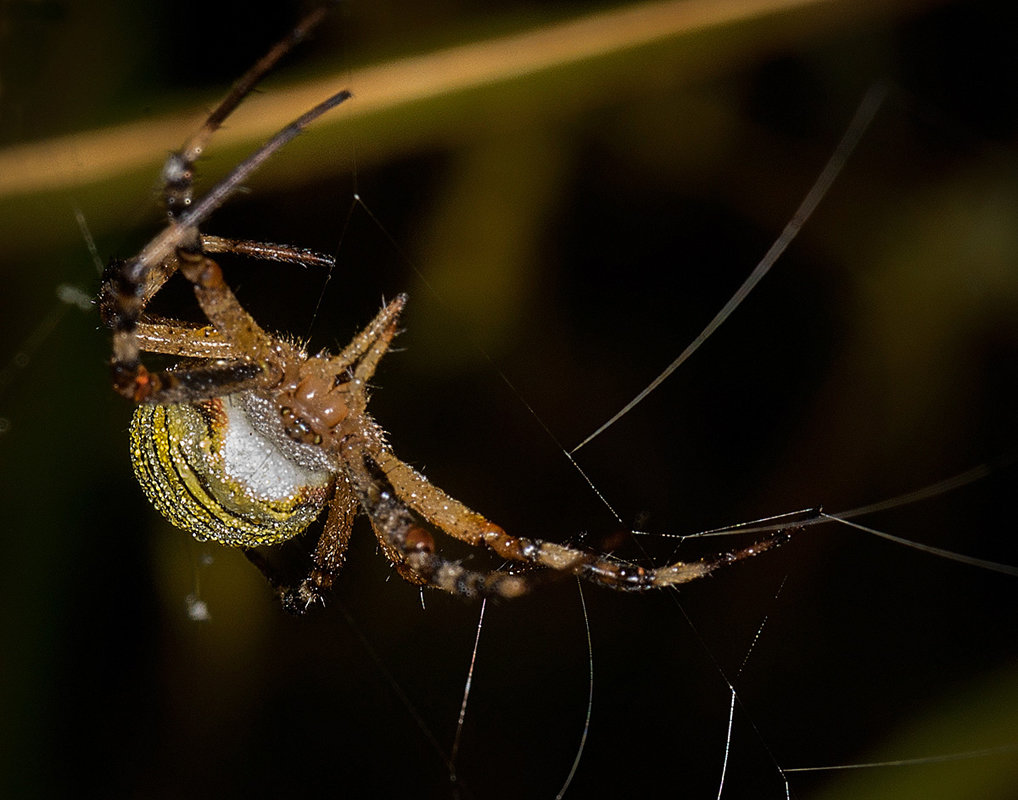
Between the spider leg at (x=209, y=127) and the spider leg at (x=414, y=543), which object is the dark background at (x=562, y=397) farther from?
the spider leg at (x=209, y=127)

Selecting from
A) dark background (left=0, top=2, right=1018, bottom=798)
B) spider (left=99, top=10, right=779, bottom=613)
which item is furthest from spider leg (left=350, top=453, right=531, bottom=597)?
dark background (left=0, top=2, right=1018, bottom=798)

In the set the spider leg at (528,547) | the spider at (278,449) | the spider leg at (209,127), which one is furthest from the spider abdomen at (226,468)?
the spider leg at (209,127)

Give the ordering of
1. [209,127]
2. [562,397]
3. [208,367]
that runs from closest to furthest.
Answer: [209,127], [208,367], [562,397]

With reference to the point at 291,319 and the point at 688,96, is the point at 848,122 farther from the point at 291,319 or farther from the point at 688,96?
the point at 291,319

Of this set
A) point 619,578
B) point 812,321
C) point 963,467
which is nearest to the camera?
point 619,578

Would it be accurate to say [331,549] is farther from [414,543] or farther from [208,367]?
[208,367]

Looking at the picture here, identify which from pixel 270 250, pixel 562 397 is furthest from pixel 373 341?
pixel 562 397

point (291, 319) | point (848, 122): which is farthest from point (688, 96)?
point (291, 319)

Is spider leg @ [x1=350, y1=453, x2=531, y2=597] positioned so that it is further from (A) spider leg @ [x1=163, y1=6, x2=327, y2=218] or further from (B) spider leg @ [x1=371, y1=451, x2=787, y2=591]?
(A) spider leg @ [x1=163, y1=6, x2=327, y2=218]
